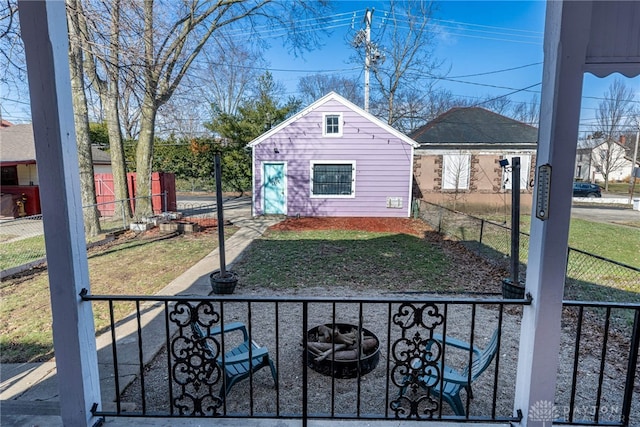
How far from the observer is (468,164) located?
539 inches

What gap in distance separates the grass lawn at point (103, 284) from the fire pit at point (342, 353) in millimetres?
2514

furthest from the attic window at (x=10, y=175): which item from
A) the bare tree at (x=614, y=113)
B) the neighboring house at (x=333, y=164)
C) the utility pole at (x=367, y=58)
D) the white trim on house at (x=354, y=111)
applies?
the bare tree at (x=614, y=113)

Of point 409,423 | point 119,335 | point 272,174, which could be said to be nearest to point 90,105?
point 272,174

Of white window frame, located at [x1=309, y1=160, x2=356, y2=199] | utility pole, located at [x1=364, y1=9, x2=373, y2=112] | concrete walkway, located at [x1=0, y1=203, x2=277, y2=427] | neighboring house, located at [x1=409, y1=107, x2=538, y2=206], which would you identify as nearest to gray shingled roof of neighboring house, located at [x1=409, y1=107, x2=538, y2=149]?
neighboring house, located at [x1=409, y1=107, x2=538, y2=206]

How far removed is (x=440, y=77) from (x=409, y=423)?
676 inches

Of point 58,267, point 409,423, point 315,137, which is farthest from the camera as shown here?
point 315,137

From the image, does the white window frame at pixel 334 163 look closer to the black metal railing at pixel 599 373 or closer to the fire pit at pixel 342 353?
the black metal railing at pixel 599 373

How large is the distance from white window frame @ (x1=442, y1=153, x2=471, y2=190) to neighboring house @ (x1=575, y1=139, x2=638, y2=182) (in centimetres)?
505

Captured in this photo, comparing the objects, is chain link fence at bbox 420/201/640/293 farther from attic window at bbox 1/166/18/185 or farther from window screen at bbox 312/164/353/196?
attic window at bbox 1/166/18/185

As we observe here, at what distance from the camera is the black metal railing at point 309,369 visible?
1.76m

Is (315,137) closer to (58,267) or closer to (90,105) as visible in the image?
(90,105)

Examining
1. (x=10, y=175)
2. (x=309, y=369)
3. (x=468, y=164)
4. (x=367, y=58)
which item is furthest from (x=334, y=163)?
(x=10, y=175)

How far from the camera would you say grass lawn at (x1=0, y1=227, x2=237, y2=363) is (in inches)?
131

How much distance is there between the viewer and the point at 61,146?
1.54 m
